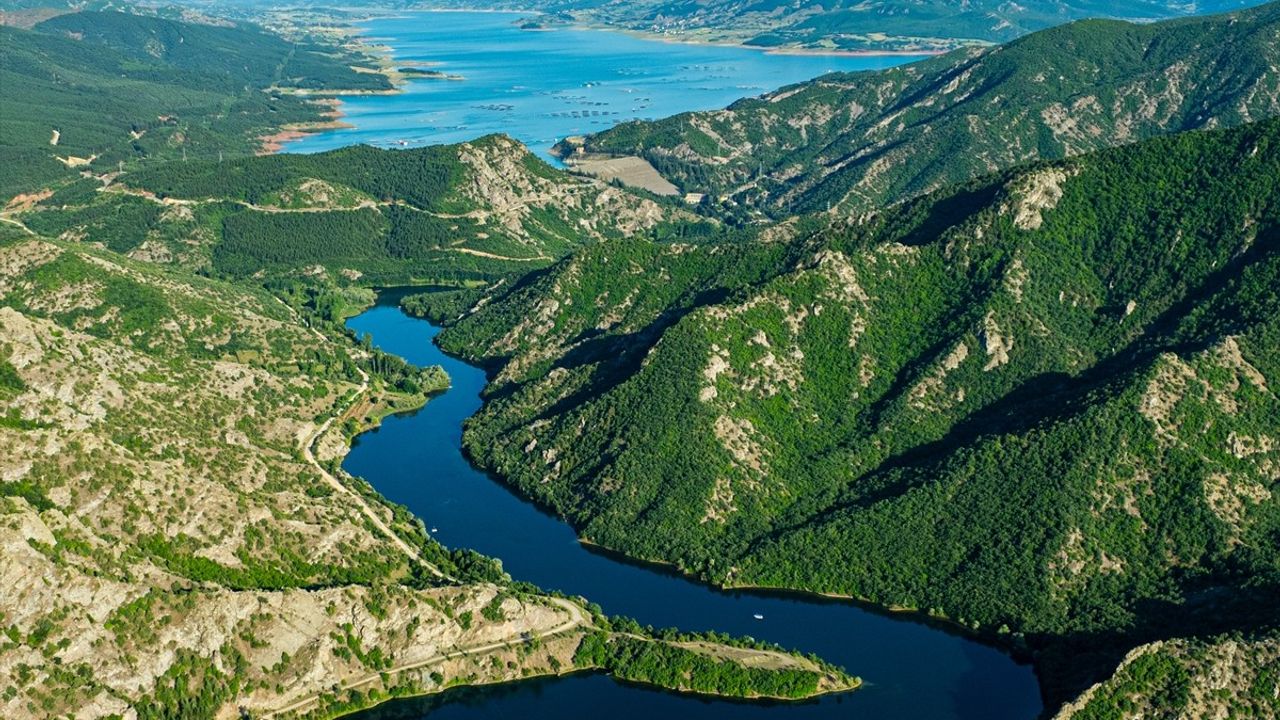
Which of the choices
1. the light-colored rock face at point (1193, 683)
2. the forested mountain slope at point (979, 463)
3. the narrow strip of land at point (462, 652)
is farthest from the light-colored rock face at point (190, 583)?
the light-colored rock face at point (1193, 683)

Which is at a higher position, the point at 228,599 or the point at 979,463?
the point at 979,463

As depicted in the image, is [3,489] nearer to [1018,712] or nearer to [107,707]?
[107,707]

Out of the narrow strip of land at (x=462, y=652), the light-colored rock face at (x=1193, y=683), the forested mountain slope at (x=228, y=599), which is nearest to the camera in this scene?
the light-colored rock face at (x=1193, y=683)

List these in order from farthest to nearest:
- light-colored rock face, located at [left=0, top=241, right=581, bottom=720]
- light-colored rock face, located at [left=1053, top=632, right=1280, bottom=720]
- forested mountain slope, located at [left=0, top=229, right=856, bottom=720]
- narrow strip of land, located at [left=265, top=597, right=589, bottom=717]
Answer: narrow strip of land, located at [left=265, top=597, right=589, bottom=717] < forested mountain slope, located at [left=0, top=229, right=856, bottom=720] < light-colored rock face, located at [left=0, top=241, right=581, bottom=720] < light-colored rock face, located at [left=1053, top=632, right=1280, bottom=720]

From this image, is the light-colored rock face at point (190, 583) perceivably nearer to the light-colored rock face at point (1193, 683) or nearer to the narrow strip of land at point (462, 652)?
the narrow strip of land at point (462, 652)

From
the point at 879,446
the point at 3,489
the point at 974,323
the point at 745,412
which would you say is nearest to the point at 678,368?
the point at 745,412

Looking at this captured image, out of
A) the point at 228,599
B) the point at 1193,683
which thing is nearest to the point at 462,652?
the point at 228,599

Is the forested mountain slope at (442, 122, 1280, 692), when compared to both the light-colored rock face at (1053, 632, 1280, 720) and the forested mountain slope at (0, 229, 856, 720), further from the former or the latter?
the forested mountain slope at (0, 229, 856, 720)

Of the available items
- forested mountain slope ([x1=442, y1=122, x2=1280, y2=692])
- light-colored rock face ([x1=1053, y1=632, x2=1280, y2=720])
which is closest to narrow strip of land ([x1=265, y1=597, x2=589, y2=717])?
forested mountain slope ([x1=442, y1=122, x2=1280, y2=692])

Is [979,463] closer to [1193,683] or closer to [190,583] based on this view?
[1193,683]
